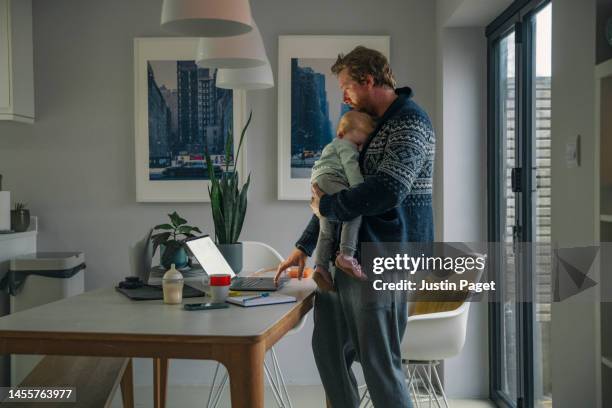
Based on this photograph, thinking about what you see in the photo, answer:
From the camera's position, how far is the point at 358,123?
2.32 m

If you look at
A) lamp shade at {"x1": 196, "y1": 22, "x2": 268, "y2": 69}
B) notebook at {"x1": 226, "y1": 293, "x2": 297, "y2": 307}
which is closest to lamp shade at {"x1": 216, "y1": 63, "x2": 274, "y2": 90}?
lamp shade at {"x1": 196, "y1": 22, "x2": 268, "y2": 69}

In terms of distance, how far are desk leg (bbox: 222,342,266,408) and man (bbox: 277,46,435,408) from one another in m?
0.46

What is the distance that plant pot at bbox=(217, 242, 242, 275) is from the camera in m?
3.12

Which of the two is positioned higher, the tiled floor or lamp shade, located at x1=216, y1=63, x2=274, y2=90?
lamp shade, located at x1=216, y1=63, x2=274, y2=90

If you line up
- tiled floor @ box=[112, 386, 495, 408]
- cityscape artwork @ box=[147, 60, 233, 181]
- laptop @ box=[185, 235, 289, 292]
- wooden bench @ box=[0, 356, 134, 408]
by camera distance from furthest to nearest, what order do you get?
cityscape artwork @ box=[147, 60, 233, 181]
tiled floor @ box=[112, 386, 495, 408]
laptop @ box=[185, 235, 289, 292]
wooden bench @ box=[0, 356, 134, 408]

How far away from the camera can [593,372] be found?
7.16ft

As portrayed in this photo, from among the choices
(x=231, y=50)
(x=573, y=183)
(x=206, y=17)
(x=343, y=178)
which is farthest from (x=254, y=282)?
(x=573, y=183)

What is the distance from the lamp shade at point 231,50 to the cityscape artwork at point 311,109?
1.36 m

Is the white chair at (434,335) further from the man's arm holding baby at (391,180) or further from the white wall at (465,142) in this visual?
the white wall at (465,142)

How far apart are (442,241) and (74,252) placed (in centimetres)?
220

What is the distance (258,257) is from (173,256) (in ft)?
2.31

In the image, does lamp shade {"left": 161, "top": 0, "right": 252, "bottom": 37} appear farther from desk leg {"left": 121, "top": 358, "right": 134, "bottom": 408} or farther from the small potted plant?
the small potted plant

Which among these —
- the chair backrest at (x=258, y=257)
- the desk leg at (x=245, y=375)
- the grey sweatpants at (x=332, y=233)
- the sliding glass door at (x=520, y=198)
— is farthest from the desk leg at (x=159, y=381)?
the sliding glass door at (x=520, y=198)

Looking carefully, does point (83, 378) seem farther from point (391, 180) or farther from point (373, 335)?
point (391, 180)
